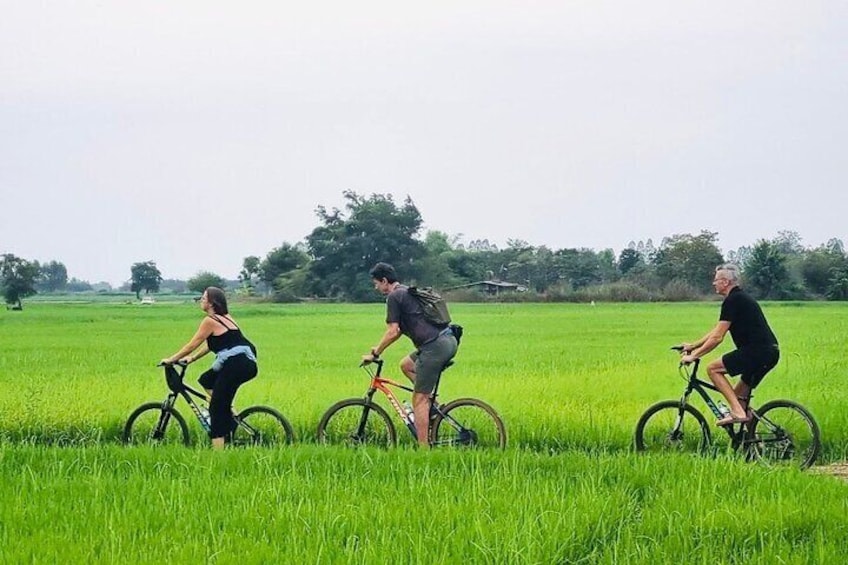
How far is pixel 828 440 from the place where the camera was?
31.4 ft

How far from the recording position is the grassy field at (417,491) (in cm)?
532

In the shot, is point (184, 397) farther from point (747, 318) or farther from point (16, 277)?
point (16, 277)

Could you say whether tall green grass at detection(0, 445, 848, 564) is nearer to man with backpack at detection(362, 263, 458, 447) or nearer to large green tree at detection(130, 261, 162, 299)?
man with backpack at detection(362, 263, 458, 447)

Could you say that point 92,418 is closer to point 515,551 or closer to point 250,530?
point 250,530

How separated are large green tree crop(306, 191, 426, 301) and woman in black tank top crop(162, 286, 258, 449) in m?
26.4

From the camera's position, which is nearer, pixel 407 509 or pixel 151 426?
pixel 407 509

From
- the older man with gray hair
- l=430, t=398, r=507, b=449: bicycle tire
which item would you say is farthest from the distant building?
the older man with gray hair

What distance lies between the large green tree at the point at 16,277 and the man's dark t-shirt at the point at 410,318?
107 feet

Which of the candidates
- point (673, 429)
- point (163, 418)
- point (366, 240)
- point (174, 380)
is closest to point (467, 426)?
Result: point (673, 429)

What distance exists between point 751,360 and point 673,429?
971 mm

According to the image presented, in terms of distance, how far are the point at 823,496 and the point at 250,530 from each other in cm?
385

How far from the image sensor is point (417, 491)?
21.6ft

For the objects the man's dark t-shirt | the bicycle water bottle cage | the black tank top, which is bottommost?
the bicycle water bottle cage

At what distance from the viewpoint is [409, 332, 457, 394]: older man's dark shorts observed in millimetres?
8445
